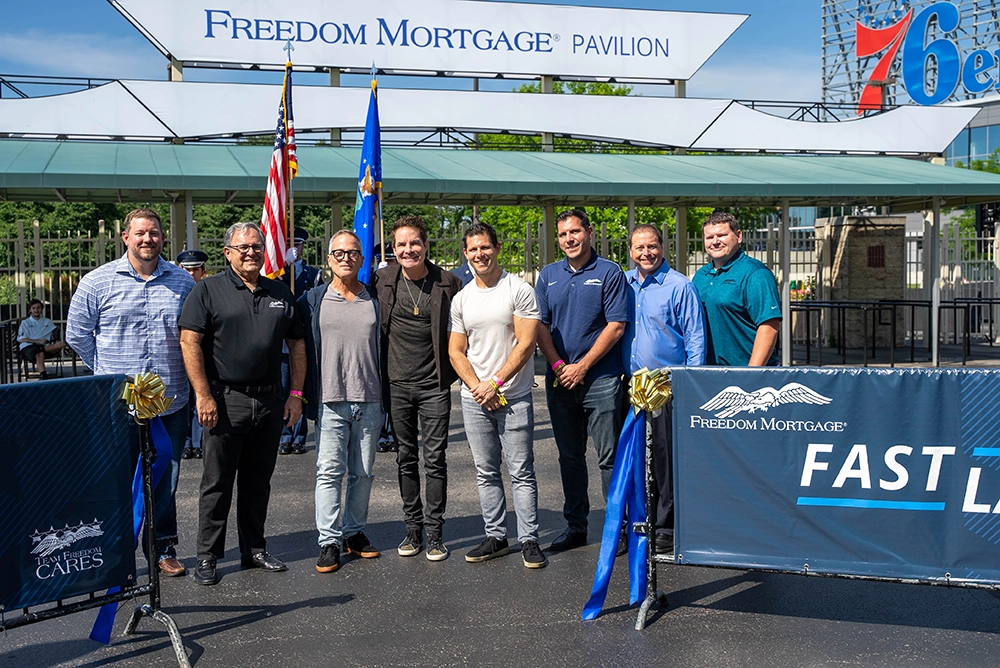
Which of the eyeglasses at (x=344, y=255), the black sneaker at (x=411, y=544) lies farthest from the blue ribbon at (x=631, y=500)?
the eyeglasses at (x=344, y=255)

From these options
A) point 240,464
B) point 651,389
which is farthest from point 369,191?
point 651,389

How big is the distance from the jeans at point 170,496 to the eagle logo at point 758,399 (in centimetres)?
293

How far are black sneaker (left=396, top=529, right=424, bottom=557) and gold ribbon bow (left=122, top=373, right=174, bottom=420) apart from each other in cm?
191

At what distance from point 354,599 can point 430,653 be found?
89cm

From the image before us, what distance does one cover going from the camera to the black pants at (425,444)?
5754 millimetres

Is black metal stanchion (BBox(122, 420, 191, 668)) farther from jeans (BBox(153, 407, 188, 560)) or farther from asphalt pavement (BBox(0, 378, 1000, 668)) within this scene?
jeans (BBox(153, 407, 188, 560))

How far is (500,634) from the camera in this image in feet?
14.8

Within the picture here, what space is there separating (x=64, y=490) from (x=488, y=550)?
2.48 metres

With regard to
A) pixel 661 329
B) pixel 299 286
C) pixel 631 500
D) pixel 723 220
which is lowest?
pixel 631 500

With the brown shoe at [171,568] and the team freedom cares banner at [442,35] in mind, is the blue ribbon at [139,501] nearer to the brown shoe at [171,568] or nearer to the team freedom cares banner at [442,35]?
the brown shoe at [171,568]

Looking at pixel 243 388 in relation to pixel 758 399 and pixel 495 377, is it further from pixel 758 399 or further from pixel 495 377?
pixel 758 399

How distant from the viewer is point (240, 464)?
5539 millimetres

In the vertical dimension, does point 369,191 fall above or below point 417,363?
above

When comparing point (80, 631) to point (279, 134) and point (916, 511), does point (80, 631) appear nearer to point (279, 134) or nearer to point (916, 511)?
point (916, 511)
